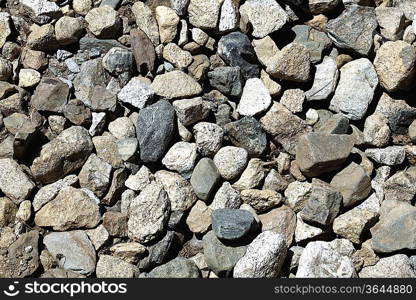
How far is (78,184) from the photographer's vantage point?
247cm

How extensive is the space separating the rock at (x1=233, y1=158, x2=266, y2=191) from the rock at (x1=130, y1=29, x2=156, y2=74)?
575 millimetres

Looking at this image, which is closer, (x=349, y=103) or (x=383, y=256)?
(x=383, y=256)

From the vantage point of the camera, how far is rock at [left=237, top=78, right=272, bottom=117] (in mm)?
2537

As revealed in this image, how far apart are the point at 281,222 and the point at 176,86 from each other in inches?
26.9

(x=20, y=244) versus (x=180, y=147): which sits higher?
(x=180, y=147)

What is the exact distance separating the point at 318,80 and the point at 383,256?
76cm

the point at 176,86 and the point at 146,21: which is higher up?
the point at 146,21

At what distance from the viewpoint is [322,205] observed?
237cm

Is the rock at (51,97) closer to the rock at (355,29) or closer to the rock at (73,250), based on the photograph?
the rock at (73,250)

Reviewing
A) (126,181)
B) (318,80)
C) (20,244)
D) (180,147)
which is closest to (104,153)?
(126,181)

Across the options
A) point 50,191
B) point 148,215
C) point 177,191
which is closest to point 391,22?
point 177,191

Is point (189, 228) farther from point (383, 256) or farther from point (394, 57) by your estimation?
point (394, 57)

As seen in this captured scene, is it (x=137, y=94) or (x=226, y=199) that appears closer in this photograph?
(x=226, y=199)

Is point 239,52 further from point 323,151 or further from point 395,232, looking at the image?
point 395,232
